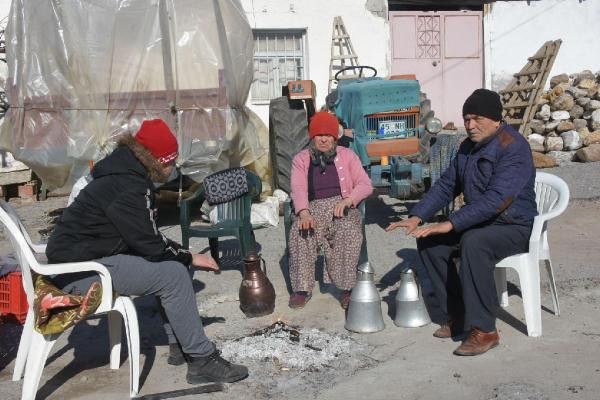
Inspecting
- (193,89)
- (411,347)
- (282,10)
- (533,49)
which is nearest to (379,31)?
(282,10)

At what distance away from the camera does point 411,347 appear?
4.59 meters

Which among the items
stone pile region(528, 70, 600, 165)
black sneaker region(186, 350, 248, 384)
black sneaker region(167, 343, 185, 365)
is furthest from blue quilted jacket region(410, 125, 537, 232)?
stone pile region(528, 70, 600, 165)

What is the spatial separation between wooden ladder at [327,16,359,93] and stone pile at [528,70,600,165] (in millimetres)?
3495

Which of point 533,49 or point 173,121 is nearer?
point 173,121

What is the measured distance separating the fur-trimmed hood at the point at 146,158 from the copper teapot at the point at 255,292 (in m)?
1.50

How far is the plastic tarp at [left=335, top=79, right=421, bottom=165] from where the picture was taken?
8.52 m

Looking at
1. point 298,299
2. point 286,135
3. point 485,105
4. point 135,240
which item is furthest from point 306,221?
point 286,135

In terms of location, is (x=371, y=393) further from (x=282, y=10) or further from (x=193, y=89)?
(x=282, y=10)

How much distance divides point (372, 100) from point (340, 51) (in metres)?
5.32

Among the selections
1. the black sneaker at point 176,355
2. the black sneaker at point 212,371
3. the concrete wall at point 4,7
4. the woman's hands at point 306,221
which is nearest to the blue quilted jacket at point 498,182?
the woman's hands at point 306,221

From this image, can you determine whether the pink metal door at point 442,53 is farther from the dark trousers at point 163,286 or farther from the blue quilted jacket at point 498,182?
the dark trousers at point 163,286

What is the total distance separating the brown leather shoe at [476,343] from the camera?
4.33 metres

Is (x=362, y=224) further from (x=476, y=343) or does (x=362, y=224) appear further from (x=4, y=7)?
(x=4, y=7)

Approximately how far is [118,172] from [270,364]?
145 cm
